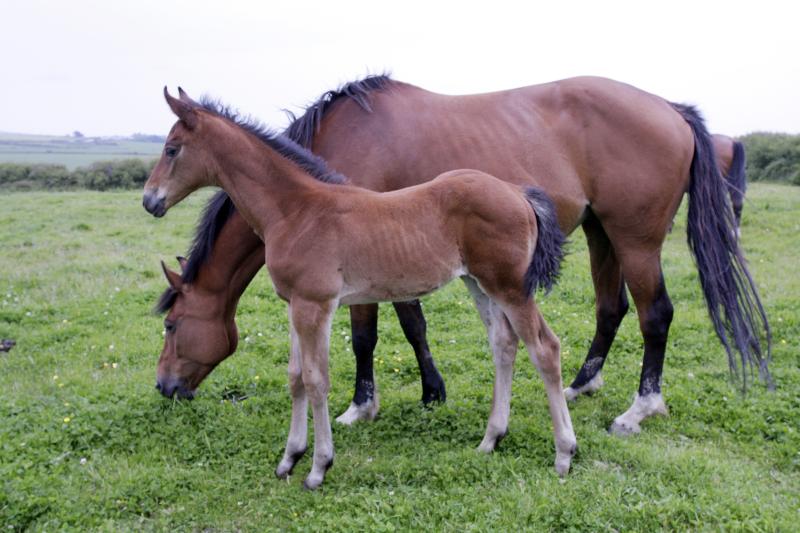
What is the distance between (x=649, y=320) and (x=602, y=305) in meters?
0.62

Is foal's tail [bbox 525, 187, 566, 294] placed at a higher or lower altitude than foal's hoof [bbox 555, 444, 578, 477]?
higher

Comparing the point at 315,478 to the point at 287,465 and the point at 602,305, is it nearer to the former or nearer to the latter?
the point at 287,465

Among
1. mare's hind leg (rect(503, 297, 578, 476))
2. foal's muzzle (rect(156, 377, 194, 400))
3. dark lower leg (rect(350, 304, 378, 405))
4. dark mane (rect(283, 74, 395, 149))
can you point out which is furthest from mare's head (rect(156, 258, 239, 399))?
mare's hind leg (rect(503, 297, 578, 476))

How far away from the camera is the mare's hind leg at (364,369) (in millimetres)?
4809

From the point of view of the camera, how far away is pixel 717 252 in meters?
4.90

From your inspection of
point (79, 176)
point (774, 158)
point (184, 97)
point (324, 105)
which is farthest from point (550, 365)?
point (79, 176)

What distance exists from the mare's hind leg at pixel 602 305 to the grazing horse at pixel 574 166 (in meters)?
0.46

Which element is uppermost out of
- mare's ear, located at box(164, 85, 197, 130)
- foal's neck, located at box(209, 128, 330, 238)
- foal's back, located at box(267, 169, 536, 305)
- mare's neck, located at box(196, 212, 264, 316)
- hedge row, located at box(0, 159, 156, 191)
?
mare's ear, located at box(164, 85, 197, 130)

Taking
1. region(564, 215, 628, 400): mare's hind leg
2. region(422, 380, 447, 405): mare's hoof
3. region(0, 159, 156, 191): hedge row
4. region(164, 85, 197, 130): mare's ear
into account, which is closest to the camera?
region(164, 85, 197, 130): mare's ear

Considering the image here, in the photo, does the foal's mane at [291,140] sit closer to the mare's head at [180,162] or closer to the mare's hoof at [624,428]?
the mare's head at [180,162]

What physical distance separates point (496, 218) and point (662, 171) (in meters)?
1.74

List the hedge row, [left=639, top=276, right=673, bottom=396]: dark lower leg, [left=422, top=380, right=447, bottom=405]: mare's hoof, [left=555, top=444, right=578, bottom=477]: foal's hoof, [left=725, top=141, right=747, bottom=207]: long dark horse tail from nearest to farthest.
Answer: [left=555, top=444, right=578, bottom=477]: foal's hoof → [left=639, top=276, right=673, bottom=396]: dark lower leg → [left=422, top=380, right=447, bottom=405]: mare's hoof → [left=725, top=141, right=747, bottom=207]: long dark horse tail → the hedge row

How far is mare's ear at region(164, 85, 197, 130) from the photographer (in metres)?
3.62

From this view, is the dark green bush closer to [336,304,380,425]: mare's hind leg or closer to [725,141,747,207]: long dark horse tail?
[725,141,747,207]: long dark horse tail
